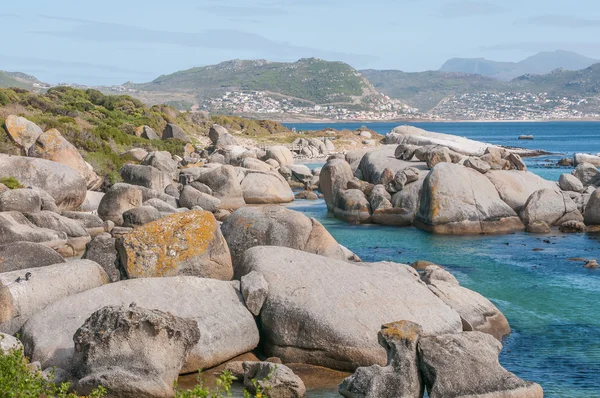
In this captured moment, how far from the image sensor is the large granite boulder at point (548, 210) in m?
35.3

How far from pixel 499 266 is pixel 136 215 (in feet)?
47.7

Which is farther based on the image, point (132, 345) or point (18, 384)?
point (132, 345)

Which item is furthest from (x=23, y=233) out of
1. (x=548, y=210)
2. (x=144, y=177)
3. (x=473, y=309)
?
(x=548, y=210)

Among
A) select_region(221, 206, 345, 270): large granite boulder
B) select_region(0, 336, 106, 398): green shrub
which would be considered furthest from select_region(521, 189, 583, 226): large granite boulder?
select_region(0, 336, 106, 398): green shrub

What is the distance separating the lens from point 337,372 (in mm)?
15273

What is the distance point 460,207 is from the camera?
34.6m

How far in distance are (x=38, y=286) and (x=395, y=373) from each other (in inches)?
333

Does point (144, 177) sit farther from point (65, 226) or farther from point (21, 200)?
point (65, 226)

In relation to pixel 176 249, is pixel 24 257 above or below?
below

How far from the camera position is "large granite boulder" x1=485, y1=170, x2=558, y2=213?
119 feet

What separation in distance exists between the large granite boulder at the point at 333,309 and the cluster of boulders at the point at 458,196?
57.1 feet

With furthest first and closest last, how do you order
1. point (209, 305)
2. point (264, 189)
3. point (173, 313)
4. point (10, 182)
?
point (264, 189), point (10, 182), point (209, 305), point (173, 313)

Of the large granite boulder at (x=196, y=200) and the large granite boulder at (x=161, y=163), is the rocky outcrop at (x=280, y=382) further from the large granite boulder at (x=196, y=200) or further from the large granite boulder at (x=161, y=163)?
the large granite boulder at (x=161, y=163)

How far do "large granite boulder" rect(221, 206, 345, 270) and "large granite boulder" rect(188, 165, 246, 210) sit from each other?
775 inches
